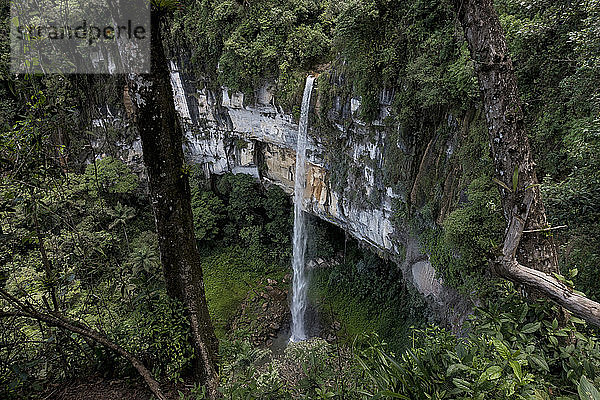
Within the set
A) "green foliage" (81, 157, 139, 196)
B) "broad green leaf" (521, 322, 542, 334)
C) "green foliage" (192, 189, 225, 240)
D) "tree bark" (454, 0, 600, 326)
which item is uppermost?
"tree bark" (454, 0, 600, 326)

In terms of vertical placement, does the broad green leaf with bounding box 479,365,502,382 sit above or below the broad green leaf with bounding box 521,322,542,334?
above

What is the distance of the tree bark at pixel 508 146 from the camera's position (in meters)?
2.15

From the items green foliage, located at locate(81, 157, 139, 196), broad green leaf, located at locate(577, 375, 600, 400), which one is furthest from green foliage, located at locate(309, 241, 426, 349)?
green foliage, located at locate(81, 157, 139, 196)

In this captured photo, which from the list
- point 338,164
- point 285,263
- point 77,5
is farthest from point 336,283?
point 77,5

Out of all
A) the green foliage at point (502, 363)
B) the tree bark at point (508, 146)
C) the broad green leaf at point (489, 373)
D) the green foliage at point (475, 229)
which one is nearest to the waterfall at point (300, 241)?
the green foliage at point (475, 229)

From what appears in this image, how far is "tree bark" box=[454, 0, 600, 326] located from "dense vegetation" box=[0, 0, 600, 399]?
21cm

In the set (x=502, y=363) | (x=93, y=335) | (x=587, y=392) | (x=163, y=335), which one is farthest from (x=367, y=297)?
(x=587, y=392)

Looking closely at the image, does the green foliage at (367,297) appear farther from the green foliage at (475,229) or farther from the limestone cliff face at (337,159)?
the green foliage at (475,229)

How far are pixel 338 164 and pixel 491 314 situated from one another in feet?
23.5

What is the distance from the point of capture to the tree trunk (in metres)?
2.25

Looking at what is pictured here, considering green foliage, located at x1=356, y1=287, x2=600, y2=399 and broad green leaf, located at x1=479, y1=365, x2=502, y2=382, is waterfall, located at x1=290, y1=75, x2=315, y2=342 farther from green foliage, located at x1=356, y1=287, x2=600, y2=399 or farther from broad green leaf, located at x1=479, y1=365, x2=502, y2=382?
broad green leaf, located at x1=479, y1=365, x2=502, y2=382

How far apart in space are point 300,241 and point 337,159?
10.2ft

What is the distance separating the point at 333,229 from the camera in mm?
11016

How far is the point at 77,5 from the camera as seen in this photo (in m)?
8.03
